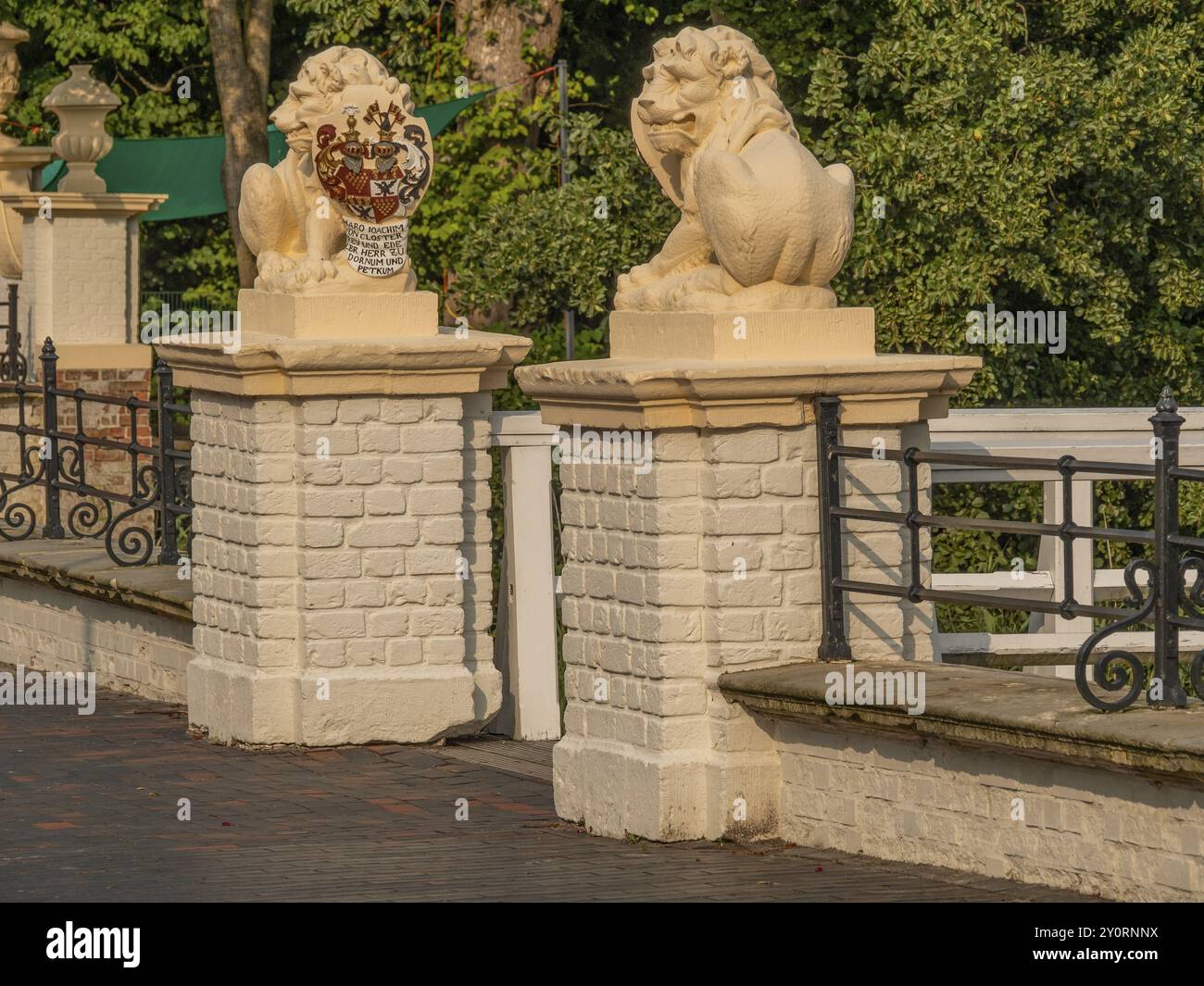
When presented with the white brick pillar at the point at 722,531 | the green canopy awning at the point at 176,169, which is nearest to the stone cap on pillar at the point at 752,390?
the white brick pillar at the point at 722,531

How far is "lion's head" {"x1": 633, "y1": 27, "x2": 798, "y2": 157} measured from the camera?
9.20 meters

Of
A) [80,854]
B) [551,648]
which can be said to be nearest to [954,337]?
[551,648]

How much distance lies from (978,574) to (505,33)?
1369cm

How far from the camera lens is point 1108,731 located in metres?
7.43

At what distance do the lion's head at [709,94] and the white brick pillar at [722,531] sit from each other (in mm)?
688

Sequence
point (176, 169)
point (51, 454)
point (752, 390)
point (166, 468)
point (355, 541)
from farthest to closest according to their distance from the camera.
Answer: point (176, 169) → point (51, 454) → point (166, 468) → point (355, 541) → point (752, 390)

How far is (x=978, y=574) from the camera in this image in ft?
35.6

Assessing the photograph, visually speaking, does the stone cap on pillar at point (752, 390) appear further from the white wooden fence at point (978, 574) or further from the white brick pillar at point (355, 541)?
the white brick pillar at point (355, 541)

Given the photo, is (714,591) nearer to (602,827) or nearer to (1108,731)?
(602,827)

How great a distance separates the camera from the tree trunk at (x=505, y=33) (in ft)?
77.0

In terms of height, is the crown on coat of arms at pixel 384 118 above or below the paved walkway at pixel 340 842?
above

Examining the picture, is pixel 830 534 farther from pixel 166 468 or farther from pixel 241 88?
pixel 241 88

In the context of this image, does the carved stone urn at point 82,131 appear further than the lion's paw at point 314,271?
Yes

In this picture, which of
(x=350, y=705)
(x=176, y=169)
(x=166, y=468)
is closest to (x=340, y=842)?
(x=350, y=705)
